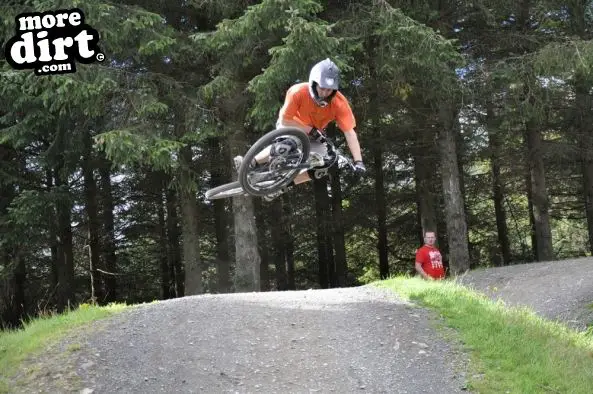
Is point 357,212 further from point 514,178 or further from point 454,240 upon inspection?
point 454,240

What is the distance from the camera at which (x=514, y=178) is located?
828 inches

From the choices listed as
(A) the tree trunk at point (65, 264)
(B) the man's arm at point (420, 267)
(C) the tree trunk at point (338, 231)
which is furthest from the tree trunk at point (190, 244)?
(C) the tree trunk at point (338, 231)

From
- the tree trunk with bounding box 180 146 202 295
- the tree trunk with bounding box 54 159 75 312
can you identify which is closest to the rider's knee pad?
the tree trunk with bounding box 180 146 202 295

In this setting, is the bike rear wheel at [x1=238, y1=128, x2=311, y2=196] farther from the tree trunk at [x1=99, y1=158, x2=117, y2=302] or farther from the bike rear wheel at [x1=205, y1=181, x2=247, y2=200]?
the tree trunk at [x1=99, y1=158, x2=117, y2=302]

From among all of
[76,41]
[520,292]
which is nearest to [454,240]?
[520,292]

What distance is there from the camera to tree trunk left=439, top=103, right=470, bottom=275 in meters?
12.5

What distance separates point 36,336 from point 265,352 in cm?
297

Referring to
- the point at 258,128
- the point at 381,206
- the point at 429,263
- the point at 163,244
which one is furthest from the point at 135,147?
the point at 381,206

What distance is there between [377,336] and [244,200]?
5812mm

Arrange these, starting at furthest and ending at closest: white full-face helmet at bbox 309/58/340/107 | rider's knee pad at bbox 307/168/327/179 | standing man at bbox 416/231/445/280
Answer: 1. standing man at bbox 416/231/445/280
2. rider's knee pad at bbox 307/168/327/179
3. white full-face helmet at bbox 309/58/340/107

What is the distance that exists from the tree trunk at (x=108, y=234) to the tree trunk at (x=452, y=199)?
978 centimetres

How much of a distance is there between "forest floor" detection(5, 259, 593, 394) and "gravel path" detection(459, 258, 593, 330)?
12 centimetres

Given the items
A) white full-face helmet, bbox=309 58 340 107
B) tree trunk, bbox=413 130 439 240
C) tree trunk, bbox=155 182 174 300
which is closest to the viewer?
white full-face helmet, bbox=309 58 340 107

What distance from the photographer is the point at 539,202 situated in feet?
50.2
